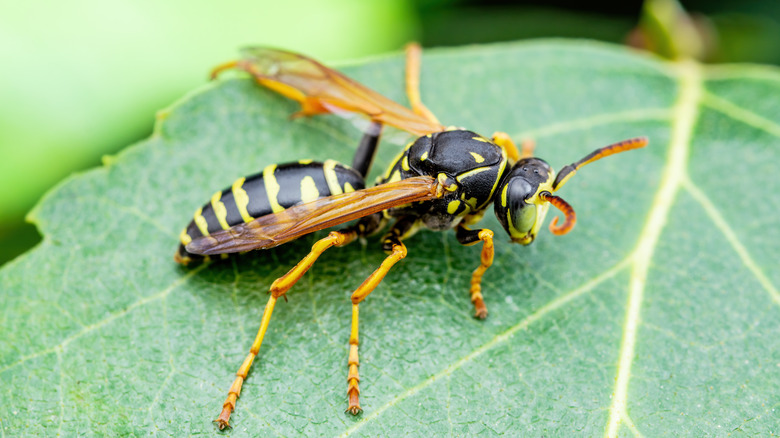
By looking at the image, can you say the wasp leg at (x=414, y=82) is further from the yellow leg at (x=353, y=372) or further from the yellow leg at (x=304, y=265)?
the yellow leg at (x=353, y=372)

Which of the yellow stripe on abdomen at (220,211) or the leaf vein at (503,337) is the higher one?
the yellow stripe on abdomen at (220,211)

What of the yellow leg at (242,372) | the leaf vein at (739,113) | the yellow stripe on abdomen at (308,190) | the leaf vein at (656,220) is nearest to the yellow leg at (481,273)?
the leaf vein at (656,220)

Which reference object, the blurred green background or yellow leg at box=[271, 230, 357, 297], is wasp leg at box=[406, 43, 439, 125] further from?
yellow leg at box=[271, 230, 357, 297]

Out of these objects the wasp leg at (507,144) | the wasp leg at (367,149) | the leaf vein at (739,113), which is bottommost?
the leaf vein at (739,113)

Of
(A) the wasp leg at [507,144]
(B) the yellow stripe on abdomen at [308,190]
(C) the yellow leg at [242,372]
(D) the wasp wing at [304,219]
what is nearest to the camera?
(C) the yellow leg at [242,372]

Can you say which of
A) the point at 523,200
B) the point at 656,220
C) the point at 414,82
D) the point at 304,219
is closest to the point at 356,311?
the point at 304,219

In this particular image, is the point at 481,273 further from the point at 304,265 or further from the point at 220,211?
the point at 220,211

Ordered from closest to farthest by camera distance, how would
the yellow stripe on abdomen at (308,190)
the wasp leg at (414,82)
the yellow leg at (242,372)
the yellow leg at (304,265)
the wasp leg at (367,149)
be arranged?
the yellow leg at (242,372), the yellow leg at (304,265), the yellow stripe on abdomen at (308,190), the wasp leg at (367,149), the wasp leg at (414,82)
